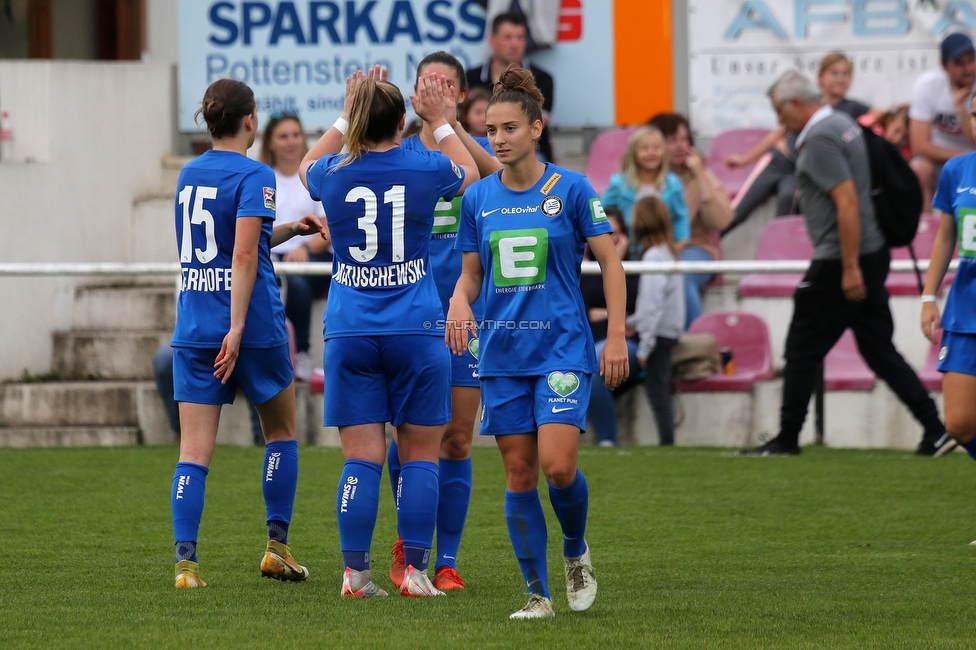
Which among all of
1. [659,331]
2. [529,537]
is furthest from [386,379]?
[659,331]

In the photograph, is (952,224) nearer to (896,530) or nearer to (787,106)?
(896,530)

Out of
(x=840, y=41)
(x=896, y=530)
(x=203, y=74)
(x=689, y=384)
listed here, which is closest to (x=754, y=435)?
(x=689, y=384)

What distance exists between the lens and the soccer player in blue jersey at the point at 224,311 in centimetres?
561

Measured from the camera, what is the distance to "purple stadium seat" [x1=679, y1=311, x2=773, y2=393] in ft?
35.2

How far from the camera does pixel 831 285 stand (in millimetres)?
9344

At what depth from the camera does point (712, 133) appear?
43.7ft

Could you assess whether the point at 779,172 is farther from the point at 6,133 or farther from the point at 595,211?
the point at 595,211

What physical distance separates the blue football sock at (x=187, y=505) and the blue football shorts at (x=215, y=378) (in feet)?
0.93

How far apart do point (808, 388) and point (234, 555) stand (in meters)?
4.42

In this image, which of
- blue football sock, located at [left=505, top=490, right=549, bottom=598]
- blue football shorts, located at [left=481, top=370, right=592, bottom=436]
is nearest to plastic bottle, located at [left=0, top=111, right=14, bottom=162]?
blue football shorts, located at [left=481, top=370, right=592, bottom=436]

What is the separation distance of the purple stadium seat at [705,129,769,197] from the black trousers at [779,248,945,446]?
12.2 feet

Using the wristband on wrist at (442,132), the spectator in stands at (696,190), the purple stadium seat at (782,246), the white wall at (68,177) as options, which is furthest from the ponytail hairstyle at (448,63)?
the white wall at (68,177)

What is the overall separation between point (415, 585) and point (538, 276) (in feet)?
4.16

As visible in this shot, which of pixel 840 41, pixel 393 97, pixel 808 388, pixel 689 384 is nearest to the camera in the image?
pixel 393 97
